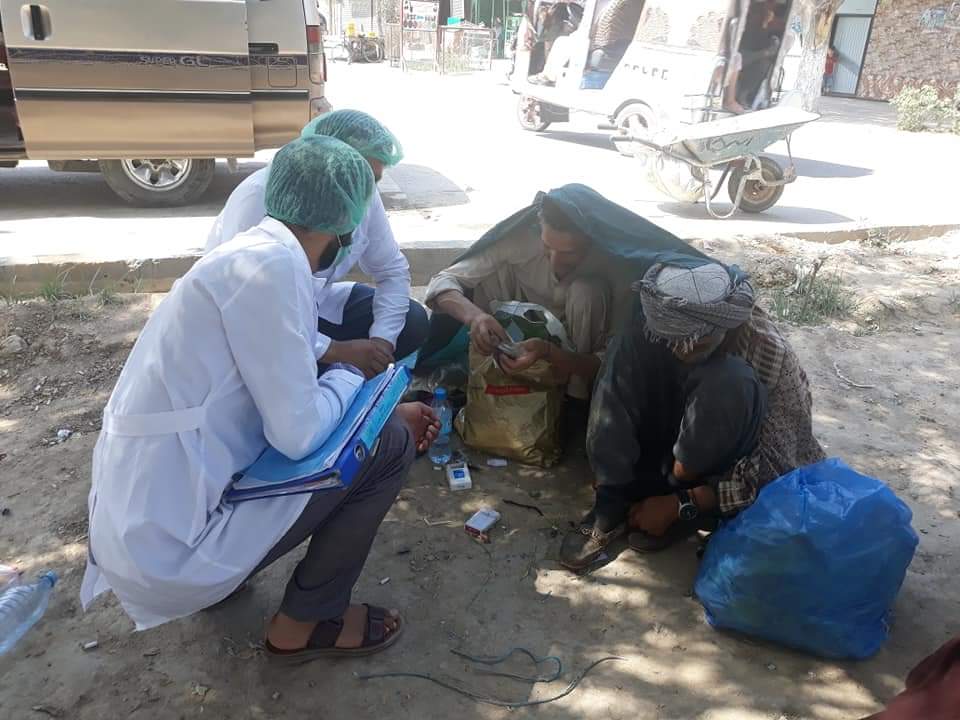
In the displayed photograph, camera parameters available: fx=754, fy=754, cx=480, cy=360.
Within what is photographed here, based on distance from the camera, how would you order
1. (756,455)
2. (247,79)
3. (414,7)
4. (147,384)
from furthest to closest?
(414,7)
(247,79)
(756,455)
(147,384)

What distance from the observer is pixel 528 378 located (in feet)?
9.67

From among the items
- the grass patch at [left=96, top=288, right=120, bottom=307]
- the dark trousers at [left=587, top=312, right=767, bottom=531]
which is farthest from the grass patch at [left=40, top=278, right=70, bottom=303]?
the dark trousers at [left=587, top=312, right=767, bottom=531]

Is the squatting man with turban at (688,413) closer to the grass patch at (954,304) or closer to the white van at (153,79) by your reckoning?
the grass patch at (954,304)

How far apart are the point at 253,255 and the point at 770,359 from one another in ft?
5.24

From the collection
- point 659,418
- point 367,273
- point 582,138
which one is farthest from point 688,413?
point 582,138

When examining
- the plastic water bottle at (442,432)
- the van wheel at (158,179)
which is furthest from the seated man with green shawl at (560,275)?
the van wheel at (158,179)

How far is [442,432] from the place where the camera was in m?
3.16

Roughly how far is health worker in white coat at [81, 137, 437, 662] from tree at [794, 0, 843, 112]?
11.3 m

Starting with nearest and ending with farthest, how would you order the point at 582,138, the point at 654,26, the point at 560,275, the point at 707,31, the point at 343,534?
the point at 343,534 → the point at 560,275 → the point at 707,31 → the point at 654,26 → the point at 582,138

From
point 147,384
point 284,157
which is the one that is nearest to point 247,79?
point 284,157

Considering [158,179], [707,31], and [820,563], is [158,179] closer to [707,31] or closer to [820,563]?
[707,31]

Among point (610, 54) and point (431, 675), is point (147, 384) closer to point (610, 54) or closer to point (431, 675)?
point (431, 675)

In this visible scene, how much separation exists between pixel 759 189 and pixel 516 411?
5555mm

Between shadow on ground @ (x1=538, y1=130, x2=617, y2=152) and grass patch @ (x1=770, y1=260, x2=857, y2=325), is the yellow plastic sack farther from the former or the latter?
shadow on ground @ (x1=538, y1=130, x2=617, y2=152)
